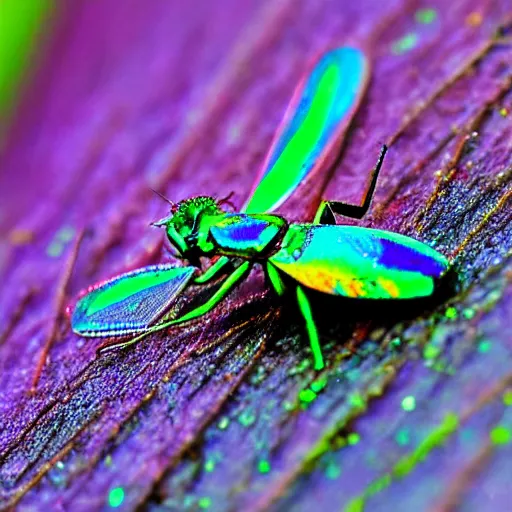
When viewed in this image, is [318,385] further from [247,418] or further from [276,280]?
[276,280]

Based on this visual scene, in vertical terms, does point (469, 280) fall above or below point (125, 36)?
below

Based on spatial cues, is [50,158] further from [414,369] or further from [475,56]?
[414,369]

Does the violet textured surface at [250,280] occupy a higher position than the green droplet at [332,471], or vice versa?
the violet textured surface at [250,280]

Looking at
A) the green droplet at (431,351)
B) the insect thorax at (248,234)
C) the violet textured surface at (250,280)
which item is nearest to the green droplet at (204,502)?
the violet textured surface at (250,280)

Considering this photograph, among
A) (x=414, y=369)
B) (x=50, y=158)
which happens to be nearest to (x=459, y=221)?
(x=414, y=369)

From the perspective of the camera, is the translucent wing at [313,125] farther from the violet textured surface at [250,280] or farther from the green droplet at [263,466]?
the green droplet at [263,466]

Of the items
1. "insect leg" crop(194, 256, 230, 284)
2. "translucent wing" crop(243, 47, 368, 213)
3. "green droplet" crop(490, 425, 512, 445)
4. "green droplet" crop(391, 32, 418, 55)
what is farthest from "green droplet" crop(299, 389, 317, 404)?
"green droplet" crop(391, 32, 418, 55)
